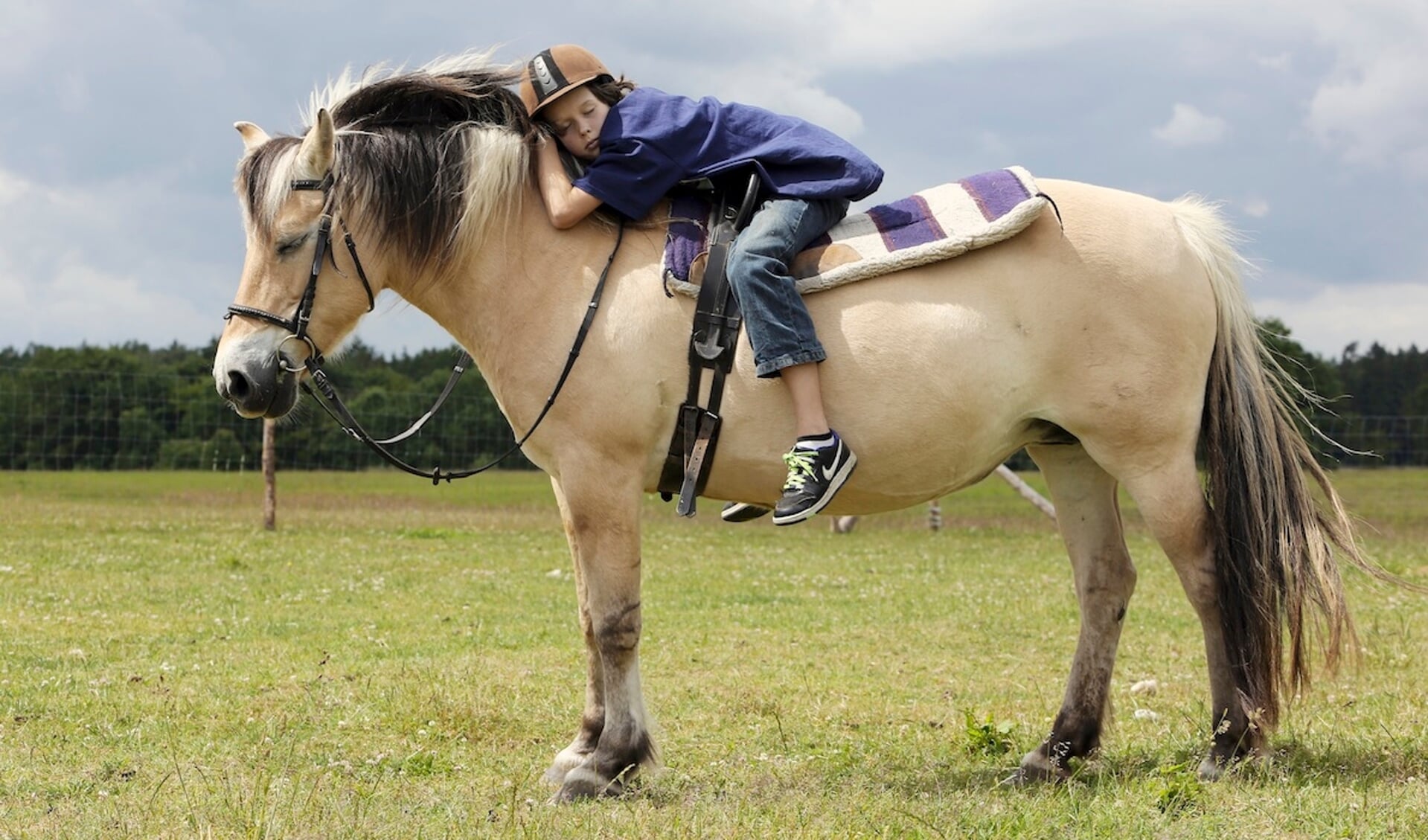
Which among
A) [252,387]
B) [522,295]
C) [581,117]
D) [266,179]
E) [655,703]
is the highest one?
[581,117]

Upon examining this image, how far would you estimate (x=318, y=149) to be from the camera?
462 centimetres

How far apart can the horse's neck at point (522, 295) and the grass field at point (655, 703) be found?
1698 millimetres

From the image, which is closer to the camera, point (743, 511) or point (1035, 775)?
point (1035, 775)

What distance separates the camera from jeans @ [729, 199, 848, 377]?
4.45 metres

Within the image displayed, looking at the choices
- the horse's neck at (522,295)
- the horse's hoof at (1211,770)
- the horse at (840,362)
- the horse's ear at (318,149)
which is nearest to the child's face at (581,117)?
the horse at (840,362)

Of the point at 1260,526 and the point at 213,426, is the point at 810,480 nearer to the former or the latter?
the point at 1260,526

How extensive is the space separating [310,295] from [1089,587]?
Answer: 3.62 meters

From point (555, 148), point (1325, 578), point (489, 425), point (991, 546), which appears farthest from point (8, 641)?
point (489, 425)

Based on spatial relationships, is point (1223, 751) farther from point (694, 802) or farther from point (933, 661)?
point (933, 661)

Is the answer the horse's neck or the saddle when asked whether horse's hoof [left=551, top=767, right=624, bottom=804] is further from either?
the horse's neck

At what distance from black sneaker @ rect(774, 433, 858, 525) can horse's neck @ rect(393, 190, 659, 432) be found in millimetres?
1046

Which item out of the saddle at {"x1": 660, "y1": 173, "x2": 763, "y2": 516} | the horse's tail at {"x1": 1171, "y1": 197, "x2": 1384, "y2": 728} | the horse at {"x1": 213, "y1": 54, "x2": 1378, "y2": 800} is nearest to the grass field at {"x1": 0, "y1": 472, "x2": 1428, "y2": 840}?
the horse's tail at {"x1": 1171, "y1": 197, "x2": 1384, "y2": 728}

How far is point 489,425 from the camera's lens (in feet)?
109

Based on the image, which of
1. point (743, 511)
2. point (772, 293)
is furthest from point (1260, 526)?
point (772, 293)
